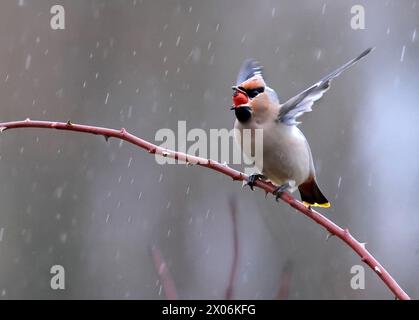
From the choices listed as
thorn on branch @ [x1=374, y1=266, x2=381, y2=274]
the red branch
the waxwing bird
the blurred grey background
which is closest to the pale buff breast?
the waxwing bird

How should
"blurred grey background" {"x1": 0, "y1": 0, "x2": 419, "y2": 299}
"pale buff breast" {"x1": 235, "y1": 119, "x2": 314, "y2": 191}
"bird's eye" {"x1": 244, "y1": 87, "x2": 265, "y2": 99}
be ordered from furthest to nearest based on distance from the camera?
"blurred grey background" {"x1": 0, "y1": 0, "x2": 419, "y2": 299}, "pale buff breast" {"x1": 235, "y1": 119, "x2": 314, "y2": 191}, "bird's eye" {"x1": 244, "y1": 87, "x2": 265, "y2": 99}

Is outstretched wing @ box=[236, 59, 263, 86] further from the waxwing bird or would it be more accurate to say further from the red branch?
the red branch

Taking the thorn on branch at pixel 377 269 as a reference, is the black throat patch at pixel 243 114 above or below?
above

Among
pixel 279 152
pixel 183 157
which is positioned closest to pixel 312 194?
pixel 279 152

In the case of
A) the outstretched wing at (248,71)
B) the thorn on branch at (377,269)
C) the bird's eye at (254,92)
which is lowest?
the thorn on branch at (377,269)

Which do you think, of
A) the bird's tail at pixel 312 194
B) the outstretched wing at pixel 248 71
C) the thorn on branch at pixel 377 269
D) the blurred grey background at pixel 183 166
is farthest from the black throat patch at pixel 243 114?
the blurred grey background at pixel 183 166

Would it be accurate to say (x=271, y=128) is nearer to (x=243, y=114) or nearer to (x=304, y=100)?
(x=243, y=114)

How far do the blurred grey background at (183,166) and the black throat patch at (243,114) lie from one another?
16.2 feet

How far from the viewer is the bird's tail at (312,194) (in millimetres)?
→ 4434

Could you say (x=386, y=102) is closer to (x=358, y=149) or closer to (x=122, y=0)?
(x=358, y=149)

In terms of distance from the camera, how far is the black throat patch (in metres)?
3.91

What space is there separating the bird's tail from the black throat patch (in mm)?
643

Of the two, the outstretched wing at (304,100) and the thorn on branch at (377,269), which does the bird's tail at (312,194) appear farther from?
the thorn on branch at (377,269)

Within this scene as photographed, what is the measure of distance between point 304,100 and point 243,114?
52cm
